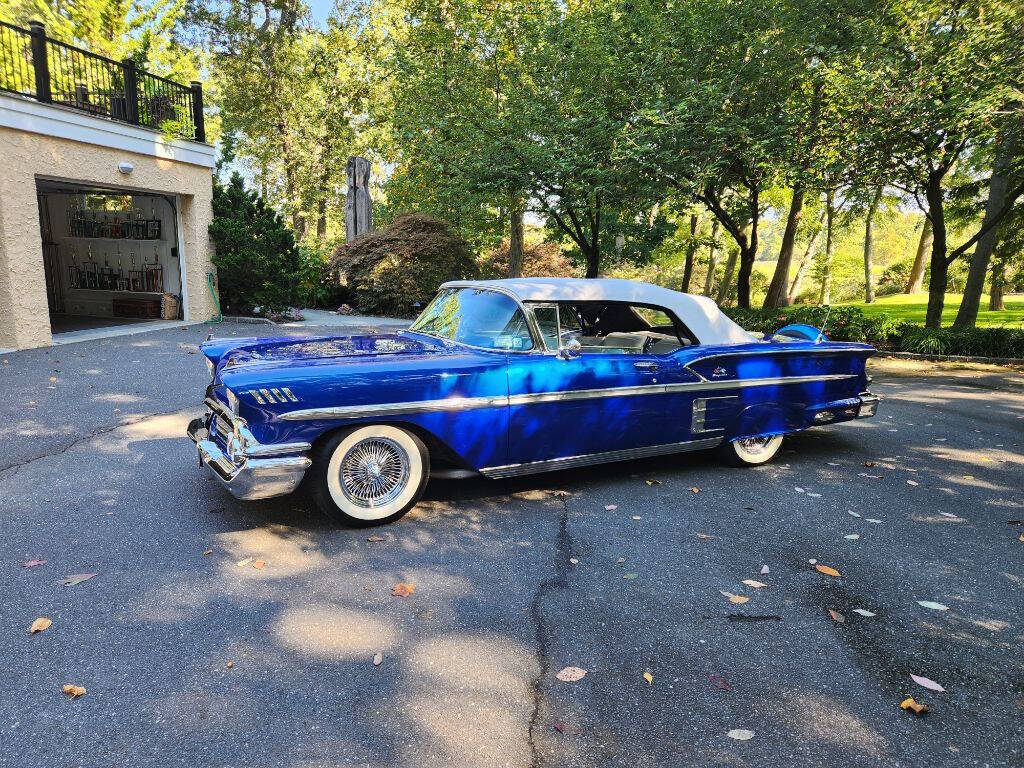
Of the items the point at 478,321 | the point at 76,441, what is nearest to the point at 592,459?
the point at 478,321

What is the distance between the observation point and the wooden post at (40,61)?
1008cm

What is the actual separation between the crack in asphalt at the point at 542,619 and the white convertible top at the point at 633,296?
5.00ft

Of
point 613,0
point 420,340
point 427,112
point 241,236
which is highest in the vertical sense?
point 613,0

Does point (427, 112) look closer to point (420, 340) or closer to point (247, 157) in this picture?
point (420, 340)

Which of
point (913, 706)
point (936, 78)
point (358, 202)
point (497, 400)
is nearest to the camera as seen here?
point (913, 706)

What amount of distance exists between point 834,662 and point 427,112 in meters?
19.6

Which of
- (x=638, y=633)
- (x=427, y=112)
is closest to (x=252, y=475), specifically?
(x=638, y=633)

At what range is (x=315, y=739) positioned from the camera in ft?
7.04

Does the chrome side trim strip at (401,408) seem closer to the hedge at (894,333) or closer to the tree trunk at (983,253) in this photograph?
the hedge at (894,333)

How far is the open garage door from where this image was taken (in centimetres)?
1445

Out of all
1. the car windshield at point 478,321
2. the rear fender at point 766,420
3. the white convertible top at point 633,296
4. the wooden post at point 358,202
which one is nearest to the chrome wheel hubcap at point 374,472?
the car windshield at point 478,321

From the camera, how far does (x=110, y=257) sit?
15.3 metres

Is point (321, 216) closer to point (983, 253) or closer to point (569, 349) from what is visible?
point (983, 253)

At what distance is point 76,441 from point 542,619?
15.6ft
